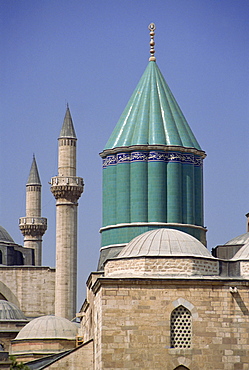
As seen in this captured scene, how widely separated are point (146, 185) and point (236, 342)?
8208 millimetres

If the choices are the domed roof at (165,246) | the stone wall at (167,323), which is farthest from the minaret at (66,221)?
the stone wall at (167,323)

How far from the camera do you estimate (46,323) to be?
31594 millimetres

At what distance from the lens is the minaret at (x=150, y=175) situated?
96.2 ft

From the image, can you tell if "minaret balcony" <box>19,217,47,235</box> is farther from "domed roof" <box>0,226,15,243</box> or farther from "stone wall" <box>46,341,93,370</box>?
"stone wall" <box>46,341,93,370</box>

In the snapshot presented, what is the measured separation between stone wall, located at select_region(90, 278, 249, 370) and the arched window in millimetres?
98

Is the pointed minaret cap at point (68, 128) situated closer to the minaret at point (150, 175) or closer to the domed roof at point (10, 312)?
the domed roof at point (10, 312)

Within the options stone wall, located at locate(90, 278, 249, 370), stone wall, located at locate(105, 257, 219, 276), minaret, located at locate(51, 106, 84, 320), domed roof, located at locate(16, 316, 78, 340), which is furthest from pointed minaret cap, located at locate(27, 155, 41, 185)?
stone wall, located at locate(90, 278, 249, 370)

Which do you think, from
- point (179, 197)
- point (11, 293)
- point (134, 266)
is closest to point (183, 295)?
point (134, 266)

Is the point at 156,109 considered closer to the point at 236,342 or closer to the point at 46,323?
the point at 46,323

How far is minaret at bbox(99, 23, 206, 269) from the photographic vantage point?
96.2ft

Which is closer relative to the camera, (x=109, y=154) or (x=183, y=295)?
(x=183, y=295)

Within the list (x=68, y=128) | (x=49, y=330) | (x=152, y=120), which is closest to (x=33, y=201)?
(x=68, y=128)

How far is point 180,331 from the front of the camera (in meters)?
22.4

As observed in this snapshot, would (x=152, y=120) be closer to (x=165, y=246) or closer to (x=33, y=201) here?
(x=165, y=246)
